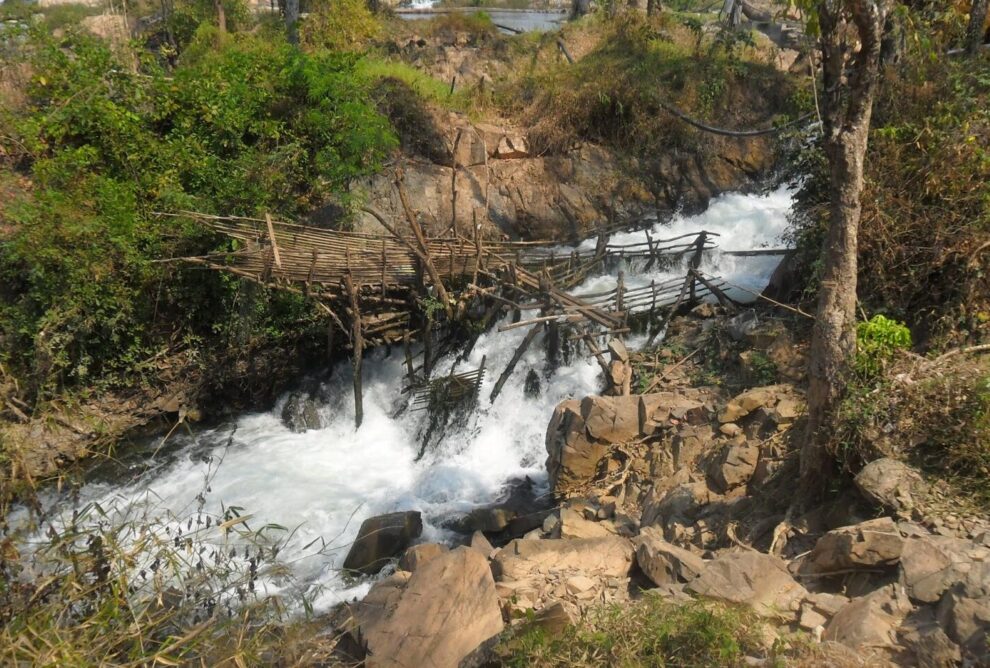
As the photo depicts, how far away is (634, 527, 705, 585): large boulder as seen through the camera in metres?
4.72

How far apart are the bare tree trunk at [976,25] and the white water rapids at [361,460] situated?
3.60 metres

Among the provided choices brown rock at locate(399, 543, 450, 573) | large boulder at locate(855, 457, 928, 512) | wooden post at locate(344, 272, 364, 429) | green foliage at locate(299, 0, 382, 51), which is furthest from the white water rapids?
green foliage at locate(299, 0, 382, 51)

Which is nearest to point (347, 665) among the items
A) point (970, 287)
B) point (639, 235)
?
point (970, 287)

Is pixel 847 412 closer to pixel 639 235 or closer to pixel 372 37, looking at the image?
pixel 639 235

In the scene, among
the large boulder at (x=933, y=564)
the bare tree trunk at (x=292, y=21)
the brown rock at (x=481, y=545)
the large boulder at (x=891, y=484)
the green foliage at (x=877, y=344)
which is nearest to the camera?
the large boulder at (x=933, y=564)

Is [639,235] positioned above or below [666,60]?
below

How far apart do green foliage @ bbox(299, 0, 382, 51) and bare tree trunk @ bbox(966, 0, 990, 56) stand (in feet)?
34.1

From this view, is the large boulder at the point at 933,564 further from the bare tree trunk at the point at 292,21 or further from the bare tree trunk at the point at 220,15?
the bare tree trunk at the point at 220,15

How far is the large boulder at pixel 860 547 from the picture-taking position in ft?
14.2

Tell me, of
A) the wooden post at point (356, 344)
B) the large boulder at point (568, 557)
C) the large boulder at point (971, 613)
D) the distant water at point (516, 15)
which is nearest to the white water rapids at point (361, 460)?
the wooden post at point (356, 344)

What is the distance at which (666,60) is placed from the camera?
48.9 feet

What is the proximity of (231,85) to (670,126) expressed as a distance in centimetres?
790

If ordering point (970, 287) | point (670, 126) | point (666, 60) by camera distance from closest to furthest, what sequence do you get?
point (970, 287) → point (670, 126) → point (666, 60)

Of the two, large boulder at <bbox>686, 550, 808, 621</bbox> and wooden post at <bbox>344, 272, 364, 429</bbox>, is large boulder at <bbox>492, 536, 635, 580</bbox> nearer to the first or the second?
large boulder at <bbox>686, 550, 808, 621</bbox>
